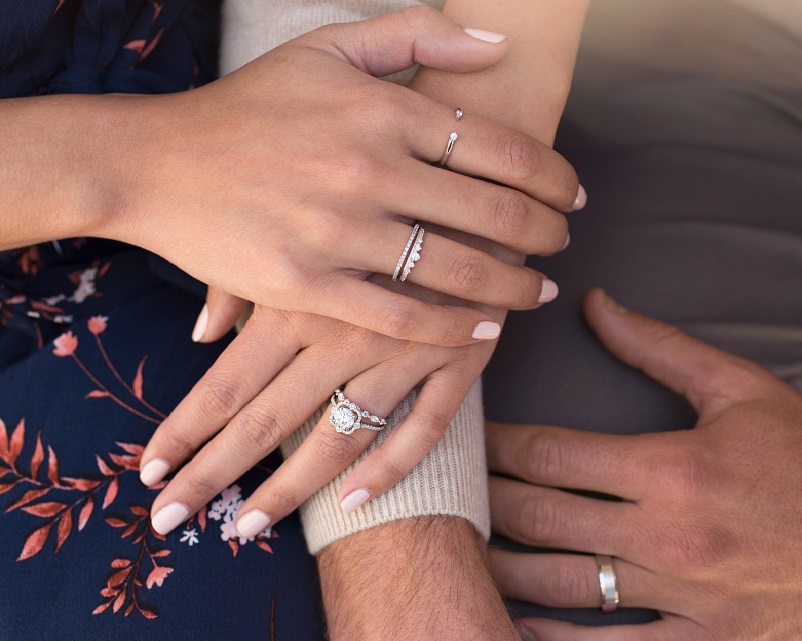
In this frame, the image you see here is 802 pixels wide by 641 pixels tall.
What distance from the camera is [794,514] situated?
971 mm

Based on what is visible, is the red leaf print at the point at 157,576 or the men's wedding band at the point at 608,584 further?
the men's wedding band at the point at 608,584

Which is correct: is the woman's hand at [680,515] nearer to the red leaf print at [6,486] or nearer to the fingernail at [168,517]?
the fingernail at [168,517]

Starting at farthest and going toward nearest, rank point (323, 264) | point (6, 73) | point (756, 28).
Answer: point (756, 28) < point (6, 73) < point (323, 264)

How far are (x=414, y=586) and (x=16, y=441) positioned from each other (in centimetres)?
54

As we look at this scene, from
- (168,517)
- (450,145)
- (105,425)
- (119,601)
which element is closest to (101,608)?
(119,601)

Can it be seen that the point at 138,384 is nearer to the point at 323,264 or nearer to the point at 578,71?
the point at 323,264

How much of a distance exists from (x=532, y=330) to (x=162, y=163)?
2.06 feet

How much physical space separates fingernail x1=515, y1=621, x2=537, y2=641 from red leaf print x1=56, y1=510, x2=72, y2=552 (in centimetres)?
57

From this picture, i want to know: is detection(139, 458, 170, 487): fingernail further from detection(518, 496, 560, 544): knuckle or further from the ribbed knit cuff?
detection(518, 496, 560, 544): knuckle

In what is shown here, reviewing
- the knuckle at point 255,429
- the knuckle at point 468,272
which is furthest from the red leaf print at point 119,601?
the knuckle at point 468,272

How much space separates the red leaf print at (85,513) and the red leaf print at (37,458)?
3.1 inches

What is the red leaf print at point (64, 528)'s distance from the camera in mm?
898

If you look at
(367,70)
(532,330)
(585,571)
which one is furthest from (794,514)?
(367,70)

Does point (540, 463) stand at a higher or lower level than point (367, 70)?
lower
